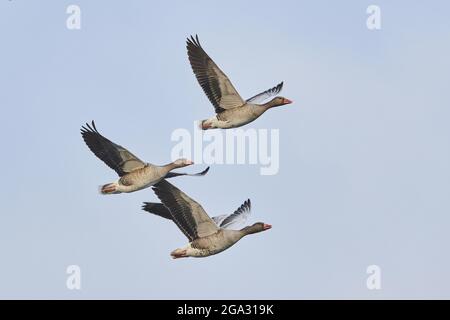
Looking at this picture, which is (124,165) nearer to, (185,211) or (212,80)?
(185,211)

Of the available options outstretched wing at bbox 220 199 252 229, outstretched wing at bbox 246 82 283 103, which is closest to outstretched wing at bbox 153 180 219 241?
outstretched wing at bbox 220 199 252 229

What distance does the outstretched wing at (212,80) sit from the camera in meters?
20.0

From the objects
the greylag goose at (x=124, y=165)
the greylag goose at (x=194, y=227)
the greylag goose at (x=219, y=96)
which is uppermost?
the greylag goose at (x=219, y=96)

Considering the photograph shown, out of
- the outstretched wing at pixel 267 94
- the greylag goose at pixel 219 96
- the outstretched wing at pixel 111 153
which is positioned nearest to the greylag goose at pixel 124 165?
the outstretched wing at pixel 111 153

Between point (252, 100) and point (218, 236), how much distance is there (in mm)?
2515

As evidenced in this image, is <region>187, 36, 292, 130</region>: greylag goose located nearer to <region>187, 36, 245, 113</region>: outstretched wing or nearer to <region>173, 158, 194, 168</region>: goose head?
<region>187, 36, 245, 113</region>: outstretched wing

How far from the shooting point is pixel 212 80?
20156mm

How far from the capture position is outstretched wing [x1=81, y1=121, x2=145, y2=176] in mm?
19078

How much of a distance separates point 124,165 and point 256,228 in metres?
2.15

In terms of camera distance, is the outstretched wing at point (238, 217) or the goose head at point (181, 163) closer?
the goose head at point (181, 163)

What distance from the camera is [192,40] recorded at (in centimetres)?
2003

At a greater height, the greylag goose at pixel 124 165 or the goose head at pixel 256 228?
the greylag goose at pixel 124 165

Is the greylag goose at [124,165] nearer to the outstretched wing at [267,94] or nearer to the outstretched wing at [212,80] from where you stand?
the outstretched wing at [212,80]

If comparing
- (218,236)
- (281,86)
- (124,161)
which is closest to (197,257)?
(218,236)
